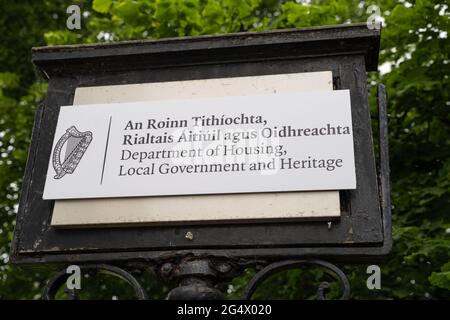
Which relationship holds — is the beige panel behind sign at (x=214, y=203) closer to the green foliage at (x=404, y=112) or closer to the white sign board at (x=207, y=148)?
the white sign board at (x=207, y=148)

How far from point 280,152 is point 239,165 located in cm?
26

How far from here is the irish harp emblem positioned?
154 inches

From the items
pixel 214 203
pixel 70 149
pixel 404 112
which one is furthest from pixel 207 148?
pixel 404 112

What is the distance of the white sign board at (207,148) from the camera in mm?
3615

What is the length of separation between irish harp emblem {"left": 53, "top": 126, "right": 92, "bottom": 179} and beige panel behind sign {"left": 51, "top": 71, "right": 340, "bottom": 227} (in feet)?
0.73

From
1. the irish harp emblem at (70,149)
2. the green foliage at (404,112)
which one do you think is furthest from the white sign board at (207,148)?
the green foliage at (404,112)

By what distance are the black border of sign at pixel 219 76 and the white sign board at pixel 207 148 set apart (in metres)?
0.15

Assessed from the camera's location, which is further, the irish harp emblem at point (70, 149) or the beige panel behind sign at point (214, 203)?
the irish harp emblem at point (70, 149)

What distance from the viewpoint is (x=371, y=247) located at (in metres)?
3.41

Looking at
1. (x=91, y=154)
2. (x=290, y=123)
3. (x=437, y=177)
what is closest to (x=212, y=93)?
(x=290, y=123)

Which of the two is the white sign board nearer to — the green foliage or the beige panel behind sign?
the beige panel behind sign

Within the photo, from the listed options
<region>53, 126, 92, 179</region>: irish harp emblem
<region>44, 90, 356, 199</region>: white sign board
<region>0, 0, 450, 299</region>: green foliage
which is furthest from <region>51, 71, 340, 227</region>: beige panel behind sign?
<region>0, 0, 450, 299</region>: green foliage

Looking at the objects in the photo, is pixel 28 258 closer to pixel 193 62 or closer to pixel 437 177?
pixel 193 62

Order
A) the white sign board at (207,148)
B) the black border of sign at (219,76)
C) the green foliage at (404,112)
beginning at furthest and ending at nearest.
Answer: the green foliage at (404,112) < the white sign board at (207,148) < the black border of sign at (219,76)
